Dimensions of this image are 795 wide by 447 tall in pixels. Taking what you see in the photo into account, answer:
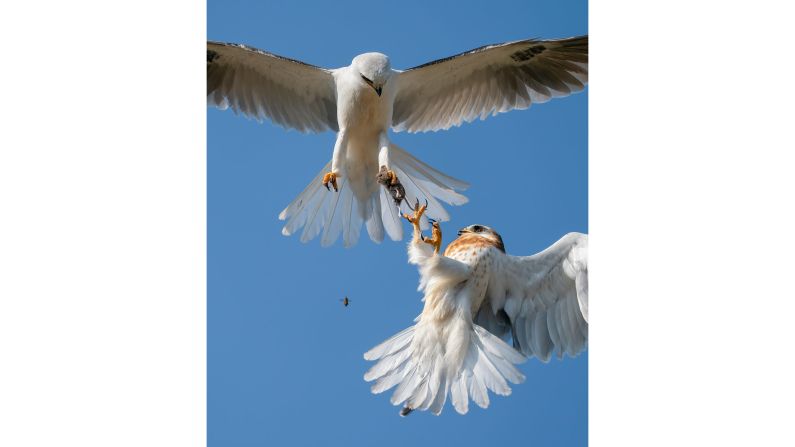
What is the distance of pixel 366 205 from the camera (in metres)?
4.72

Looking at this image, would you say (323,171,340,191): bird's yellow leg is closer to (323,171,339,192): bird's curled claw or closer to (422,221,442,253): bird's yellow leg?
(323,171,339,192): bird's curled claw

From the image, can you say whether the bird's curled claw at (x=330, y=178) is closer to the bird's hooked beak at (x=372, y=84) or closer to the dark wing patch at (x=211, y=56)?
the bird's hooked beak at (x=372, y=84)

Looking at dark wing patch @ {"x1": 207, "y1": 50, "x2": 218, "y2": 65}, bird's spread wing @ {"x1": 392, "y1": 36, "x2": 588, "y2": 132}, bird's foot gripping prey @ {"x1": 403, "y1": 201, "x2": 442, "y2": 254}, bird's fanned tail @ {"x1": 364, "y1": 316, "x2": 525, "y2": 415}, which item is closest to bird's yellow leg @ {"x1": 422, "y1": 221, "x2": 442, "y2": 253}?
bird's foot gripping prey @ {"x1": 403, "y1": 201, "x2": 442, "y2": 254}

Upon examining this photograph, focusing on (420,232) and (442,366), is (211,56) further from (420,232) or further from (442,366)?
(442,366)

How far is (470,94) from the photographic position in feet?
16.2

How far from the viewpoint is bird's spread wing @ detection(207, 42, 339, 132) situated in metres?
4.75

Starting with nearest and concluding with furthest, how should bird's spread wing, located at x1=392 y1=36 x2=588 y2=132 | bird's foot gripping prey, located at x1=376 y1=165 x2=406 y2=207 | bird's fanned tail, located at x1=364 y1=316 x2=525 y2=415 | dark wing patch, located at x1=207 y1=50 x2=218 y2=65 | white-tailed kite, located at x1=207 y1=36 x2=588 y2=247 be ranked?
bird's fanned tail, located at x1=364 y1=316 x2=525 y2=415 < bird's foot gripping prey, located at x1=376 y1=165 x2=406 y2=207 < white-tailed kite, located at x1=207 y1=36 x2=588 y2=247 < dark wing patch, located at x1=207 y1=50 x2=218 y2=65 < bird's spread wing, located at x1=392 y1=36 x2=588 y2=132

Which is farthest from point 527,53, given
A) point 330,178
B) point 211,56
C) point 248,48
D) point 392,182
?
point 211,56

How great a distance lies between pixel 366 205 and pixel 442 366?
2.58 ft

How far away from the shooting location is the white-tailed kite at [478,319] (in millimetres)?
4168

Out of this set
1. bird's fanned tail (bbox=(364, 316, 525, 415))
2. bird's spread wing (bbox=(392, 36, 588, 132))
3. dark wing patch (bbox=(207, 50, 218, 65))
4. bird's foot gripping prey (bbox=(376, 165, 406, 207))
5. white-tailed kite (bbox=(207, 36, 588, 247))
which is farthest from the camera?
bird's spread wing (bbox=(392, 36, 588, 132))
